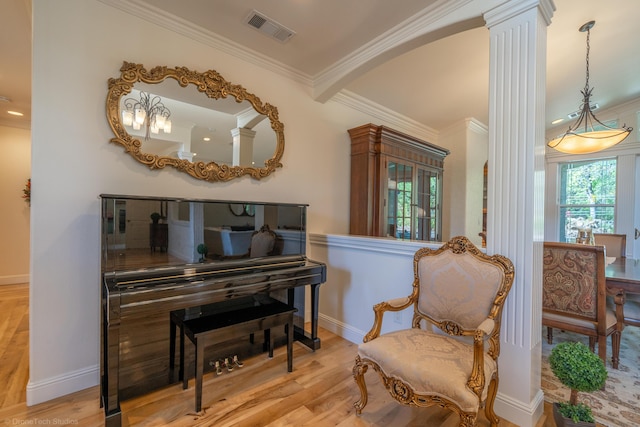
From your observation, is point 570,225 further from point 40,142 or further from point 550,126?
point 40,142

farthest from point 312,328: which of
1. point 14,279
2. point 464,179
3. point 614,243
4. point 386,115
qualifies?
point 14,279

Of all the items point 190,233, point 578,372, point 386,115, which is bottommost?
point 578,372

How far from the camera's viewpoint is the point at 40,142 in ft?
5.66

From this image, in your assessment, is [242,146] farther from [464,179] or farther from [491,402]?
[464,179]

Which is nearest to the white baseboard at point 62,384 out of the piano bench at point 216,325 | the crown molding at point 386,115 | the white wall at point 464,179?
the piano bench at point 216,325

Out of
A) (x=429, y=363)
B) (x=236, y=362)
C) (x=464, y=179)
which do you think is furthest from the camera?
(x=464, y=179)

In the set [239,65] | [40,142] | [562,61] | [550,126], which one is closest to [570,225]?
[550,126]

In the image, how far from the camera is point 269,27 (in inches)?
90.0

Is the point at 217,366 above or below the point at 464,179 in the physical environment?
below

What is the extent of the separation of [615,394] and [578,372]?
0.99 meters

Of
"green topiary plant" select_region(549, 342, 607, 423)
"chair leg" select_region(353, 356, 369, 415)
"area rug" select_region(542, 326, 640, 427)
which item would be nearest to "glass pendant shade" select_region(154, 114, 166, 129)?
"chair leg" select_region(353, 356, 369, 415)

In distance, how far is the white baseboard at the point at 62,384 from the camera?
1.71 meters

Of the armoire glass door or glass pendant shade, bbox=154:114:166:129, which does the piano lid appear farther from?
the armoire glass door

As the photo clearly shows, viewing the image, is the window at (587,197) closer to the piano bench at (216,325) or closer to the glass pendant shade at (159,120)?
the piano bench at (216,325)
